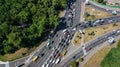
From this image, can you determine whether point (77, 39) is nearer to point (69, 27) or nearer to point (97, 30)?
point (69, 27)

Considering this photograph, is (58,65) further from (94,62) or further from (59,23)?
(59,23)

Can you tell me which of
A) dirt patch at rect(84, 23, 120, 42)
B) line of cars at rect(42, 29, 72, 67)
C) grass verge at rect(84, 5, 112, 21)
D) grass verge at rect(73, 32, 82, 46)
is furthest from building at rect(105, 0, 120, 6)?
line of cars at rect(42, 29, 72, 67)

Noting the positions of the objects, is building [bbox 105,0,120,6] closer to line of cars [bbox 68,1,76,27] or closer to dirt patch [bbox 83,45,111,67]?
line of cars [bbox 68,1,76,27]

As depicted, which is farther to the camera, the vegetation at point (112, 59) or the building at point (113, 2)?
the building at point (113, 2)

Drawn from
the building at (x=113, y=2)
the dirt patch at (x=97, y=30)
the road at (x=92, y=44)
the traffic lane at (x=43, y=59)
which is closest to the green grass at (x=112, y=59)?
the road at (x=92, y=44)

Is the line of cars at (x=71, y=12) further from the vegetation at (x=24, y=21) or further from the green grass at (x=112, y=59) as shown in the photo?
the green grass at (x=112, y=59)

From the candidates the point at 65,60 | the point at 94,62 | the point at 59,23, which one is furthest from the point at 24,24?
the point at 94,62
